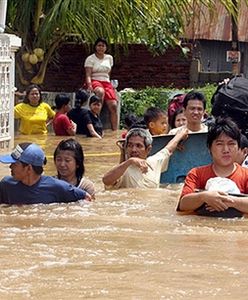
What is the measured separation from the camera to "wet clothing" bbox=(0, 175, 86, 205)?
7.85 metres

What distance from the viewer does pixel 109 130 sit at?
17.4 m

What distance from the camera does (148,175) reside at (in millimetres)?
9000

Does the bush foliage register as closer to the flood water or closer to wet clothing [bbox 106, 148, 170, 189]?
wet clothing [bbox 106, 148, 170, 189]

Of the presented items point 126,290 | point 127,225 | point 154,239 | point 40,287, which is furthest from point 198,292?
point 127,225

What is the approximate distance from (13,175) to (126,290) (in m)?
2.84

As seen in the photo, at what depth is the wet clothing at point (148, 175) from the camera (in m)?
8.80

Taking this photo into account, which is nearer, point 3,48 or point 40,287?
point 40,287

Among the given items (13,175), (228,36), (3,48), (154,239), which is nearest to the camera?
(154,239)

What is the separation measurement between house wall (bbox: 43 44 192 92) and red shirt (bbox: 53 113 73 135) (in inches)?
253

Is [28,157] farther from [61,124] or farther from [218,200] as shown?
[61,124]

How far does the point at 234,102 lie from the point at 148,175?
1.10 metres

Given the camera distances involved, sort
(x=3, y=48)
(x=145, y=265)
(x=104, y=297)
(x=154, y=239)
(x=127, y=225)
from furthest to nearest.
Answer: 1. (x=3, y=48)
2. (x=127, y=225)
3. (x=154, y=239)
4. (x=145, y=265)
5. (x=104, y=297)

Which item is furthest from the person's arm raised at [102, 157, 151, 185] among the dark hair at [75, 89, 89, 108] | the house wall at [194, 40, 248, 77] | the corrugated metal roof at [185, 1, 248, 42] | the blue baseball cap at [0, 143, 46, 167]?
the house wall at [194, 40, 248, 77]

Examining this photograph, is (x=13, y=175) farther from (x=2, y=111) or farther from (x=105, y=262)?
(x=2, y=111)
